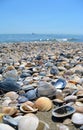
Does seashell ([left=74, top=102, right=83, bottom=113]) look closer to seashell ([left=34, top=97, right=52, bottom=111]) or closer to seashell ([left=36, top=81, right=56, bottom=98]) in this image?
seashell ([left=34, top=97, right=52, bottom=111])

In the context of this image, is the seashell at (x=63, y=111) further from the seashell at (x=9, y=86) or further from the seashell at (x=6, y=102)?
the seashell at (x=9, y=86)

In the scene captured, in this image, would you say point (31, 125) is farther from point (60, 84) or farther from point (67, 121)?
point (60, 84)

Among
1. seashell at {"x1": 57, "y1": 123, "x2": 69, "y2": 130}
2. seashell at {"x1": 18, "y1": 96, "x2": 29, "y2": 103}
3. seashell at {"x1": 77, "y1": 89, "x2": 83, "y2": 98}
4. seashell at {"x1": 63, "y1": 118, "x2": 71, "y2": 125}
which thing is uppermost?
seashell at {"x1": 77, "y1": 89, "x2": 83, "y2": 98}

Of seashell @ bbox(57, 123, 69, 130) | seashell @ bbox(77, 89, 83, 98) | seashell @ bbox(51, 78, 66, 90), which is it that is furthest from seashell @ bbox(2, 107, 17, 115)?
seashell @ bbox(51, 78, 66, 90)

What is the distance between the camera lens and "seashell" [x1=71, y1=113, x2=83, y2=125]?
2632 mm

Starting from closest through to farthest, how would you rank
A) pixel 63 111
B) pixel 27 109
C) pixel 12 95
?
pixel 63 111, pixel 27 109, pixel 12 95

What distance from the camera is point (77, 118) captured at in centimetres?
266

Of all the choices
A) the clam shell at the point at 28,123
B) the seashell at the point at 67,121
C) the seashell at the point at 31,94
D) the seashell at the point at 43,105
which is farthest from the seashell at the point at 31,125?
the seashell at the point at 31,94

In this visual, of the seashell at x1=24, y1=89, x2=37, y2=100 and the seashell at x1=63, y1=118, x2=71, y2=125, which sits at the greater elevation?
the seashell at x1=24, y1=89, x2=37, y2=100

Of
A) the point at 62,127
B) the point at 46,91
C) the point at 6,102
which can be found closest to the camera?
the point at 62,127

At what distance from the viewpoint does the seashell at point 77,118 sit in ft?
8.64

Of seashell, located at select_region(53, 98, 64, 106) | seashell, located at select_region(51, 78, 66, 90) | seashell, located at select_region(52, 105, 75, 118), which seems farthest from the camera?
seashell, located at select_region(51, 78, 66, 90)

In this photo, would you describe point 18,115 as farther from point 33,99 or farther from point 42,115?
point 33,99

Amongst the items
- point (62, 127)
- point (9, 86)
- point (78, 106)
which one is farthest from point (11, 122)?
point (9, 86)
